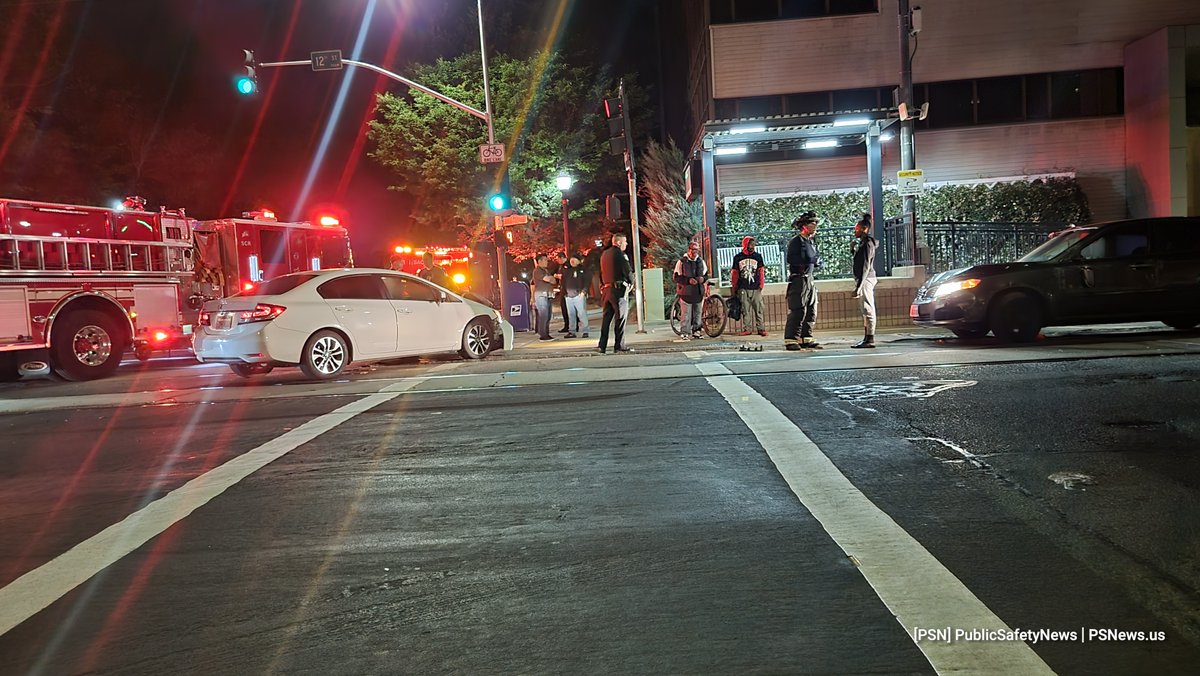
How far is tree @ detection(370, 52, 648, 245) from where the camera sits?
2902cm

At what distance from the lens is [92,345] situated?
1301 centimetres

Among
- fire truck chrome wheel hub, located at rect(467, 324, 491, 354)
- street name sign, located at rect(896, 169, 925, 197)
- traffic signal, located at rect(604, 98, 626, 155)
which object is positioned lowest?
fire truck chrome wheel hub, located at rect(467, 324, 491, 354)

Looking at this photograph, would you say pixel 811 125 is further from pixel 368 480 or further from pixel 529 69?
pixel 529 69

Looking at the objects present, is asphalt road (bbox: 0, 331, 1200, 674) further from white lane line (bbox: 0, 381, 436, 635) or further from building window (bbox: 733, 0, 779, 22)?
building window (bbox: 733, 0, 779, 22)

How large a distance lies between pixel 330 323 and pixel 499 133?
1913 cm

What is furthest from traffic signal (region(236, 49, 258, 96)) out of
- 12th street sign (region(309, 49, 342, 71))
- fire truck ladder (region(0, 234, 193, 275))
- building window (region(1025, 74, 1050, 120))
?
building window (region(1025, 74, 1050, 120))

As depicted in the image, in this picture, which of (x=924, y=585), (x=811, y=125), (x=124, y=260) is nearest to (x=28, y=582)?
(x=924, y=585)

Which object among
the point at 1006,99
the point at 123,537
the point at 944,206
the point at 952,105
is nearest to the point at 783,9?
the point at 952,105

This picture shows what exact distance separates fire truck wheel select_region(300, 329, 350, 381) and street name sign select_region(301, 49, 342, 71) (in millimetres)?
8733

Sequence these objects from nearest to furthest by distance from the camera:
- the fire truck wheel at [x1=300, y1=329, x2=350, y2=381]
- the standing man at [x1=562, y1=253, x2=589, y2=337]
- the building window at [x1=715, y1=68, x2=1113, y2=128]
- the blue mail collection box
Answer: the fire truck wheel at [x1=300, y1=329, x2=350, y2=381] → the standing man at [x1=562, y1=253, x2=589, y2=337] → the blue mail collection box → the building window at [x1=715, y1=68, x2=1113, y2=128]

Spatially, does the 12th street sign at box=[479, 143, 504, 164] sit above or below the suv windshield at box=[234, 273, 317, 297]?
above

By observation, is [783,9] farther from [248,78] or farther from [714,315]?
[248,78]

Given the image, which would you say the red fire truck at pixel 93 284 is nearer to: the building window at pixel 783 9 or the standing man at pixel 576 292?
the standing man at pixel 576 292

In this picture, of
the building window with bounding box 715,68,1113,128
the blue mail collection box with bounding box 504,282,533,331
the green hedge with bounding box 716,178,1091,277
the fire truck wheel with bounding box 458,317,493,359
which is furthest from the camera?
the building window with bounding box 715,68,1113,128
